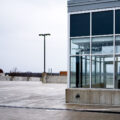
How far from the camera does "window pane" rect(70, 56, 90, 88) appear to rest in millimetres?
17312

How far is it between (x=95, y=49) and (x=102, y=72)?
4.85 feet

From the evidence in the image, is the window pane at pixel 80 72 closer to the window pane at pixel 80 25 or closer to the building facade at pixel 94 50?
the building facade at pixel 94 50

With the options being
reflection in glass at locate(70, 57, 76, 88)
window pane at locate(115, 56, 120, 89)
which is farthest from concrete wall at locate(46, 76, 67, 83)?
window pane at locate(115, 56, 120, 89)

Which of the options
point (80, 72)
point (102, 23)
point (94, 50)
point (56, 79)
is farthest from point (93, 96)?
point (56, 79)

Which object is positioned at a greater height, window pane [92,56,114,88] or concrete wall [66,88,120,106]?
window pane [92,56,114,88]

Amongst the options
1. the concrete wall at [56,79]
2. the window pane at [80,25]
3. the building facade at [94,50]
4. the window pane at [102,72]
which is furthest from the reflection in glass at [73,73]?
the concrete wall at [56,79]

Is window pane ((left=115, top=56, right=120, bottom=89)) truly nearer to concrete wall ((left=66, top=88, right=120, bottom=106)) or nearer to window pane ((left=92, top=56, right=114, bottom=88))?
window pane ((left=92, top=56, right=114, bottom=88))

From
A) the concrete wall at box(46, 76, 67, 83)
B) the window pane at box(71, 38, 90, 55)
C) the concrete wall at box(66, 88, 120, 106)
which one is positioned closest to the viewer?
the concrete wall at box(66, 88, 120, 106)

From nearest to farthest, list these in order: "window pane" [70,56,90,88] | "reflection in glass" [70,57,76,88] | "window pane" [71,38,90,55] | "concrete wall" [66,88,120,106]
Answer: "concrete wall" [66,88,120,106] < "window pane" [70,56,90,88] < "window pane" [71,38,90,55] < "reflection in glass" [70,57,76,88]

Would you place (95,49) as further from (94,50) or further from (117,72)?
(117,72)

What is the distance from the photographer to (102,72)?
55.5 ft

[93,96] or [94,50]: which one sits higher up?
[94,50]

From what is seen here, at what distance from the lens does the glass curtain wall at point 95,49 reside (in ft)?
54.5

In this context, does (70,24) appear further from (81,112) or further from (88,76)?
(81,112)
